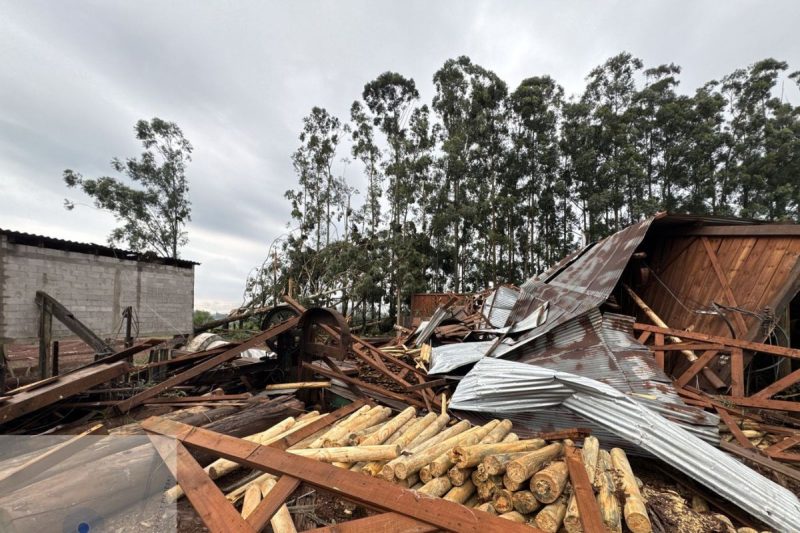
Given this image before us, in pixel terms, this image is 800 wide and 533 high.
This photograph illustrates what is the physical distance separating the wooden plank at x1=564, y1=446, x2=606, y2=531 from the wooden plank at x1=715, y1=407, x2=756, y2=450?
2.36 meters

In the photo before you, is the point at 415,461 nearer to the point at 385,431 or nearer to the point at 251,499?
the point at 385,431

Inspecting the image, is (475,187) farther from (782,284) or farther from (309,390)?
(309,390)

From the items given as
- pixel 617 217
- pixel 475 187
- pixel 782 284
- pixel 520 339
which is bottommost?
pixel 520 339

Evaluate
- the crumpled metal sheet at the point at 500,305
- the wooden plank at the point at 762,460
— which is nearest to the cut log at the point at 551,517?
the wooden plank at the point at 762,460

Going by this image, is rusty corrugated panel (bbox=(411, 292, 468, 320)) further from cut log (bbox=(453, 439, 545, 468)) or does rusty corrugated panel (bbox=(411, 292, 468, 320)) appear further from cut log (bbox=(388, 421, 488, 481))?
cut log (bbox=(388, 421, 488, 481))

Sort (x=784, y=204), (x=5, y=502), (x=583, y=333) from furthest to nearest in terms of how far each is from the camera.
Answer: (x=784, y=204) < (x=583, y=333) < (x=5, y=502)

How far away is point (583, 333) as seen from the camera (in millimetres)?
4160

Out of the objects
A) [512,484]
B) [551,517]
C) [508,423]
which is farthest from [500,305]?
[551,517]

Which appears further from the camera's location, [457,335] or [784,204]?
[784,204]

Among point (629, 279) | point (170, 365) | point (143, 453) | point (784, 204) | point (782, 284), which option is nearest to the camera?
point (143, 453)

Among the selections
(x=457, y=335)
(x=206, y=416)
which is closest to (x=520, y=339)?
(x=457, y=335)

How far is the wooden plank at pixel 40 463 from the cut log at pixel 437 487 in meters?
2.96

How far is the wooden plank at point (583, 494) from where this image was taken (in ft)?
5.58

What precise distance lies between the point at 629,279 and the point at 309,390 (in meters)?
6.05
